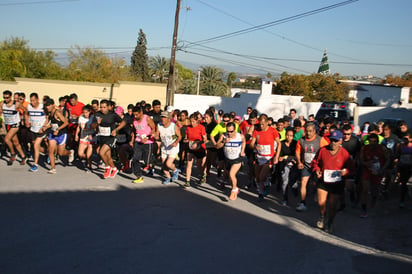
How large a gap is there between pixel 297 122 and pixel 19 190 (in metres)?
6.52

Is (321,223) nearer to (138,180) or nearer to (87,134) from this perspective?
(138,180)

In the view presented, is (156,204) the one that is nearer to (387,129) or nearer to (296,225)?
(296,225)

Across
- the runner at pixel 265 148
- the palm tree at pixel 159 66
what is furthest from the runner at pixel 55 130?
the palm tree at pixel 159 66

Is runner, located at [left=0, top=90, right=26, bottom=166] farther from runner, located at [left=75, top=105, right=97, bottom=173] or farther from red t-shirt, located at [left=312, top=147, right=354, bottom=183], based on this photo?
red t-shirt, located at [left=312, top=147, right=354, bottom=183]

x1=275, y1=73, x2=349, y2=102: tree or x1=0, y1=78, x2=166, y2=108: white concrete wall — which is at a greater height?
x1=275, y1=73, x2=349, y2=102: tree

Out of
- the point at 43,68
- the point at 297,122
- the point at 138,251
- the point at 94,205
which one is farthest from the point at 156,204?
the point at 43,68

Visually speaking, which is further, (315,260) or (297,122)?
(297,122)

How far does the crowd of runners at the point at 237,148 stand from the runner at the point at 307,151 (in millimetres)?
20

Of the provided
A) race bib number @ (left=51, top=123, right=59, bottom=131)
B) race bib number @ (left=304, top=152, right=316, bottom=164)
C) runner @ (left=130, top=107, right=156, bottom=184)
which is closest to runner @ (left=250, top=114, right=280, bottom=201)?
race bib number @ (left=304, top=152, right=316, bottom=164)

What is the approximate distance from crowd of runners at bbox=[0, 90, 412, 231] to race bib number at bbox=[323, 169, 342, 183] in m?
0.02

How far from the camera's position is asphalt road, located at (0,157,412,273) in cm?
462

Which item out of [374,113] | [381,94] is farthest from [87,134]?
[381,94]

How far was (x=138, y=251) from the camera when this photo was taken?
193 inches

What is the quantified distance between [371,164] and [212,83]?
53537mm
